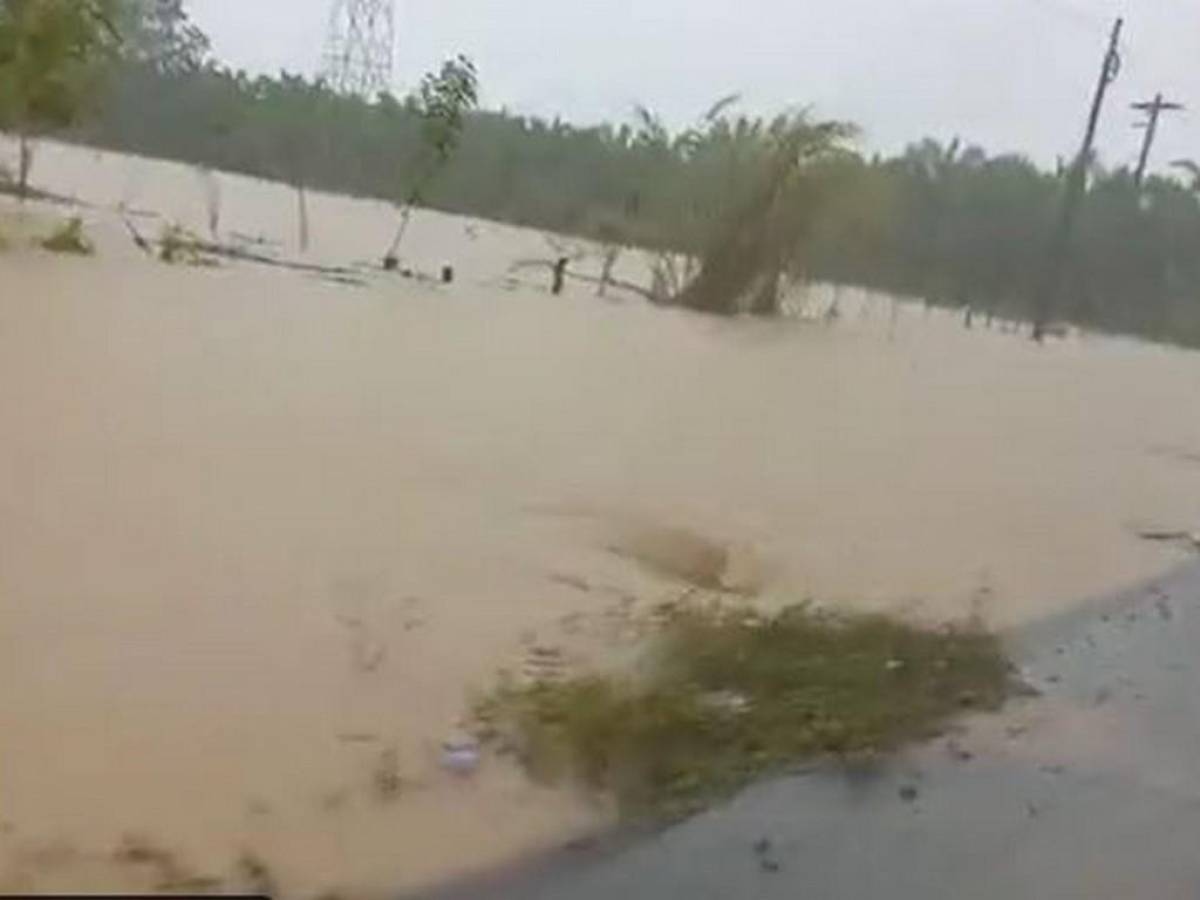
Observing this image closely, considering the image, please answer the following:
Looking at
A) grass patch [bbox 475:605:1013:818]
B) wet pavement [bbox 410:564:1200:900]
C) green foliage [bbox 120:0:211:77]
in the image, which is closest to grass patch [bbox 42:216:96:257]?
grass patch [bbox 475:605:1013:818]

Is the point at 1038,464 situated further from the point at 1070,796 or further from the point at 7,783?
the point at 7,783

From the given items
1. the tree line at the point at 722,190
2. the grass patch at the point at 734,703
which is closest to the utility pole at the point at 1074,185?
the tree line at the point at 722,190

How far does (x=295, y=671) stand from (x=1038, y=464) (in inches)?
367

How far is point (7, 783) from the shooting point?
15.2 ft

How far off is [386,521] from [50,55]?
10830mm

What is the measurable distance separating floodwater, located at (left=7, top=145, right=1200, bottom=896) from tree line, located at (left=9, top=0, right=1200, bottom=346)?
Result: 2.73 metres

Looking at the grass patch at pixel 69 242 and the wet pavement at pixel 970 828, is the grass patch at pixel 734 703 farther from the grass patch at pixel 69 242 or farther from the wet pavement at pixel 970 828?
the grass patch at pixel 69 242

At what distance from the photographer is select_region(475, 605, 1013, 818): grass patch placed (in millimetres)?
5496

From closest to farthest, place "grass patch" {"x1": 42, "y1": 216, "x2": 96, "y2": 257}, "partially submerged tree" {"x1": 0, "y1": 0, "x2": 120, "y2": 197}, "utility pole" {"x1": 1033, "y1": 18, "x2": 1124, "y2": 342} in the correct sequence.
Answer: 1. "grass patch" {"x1": 42, "y1": 216, "x2": 96, "y2": 257}
2. "partially submerged tree" {"x1": 0, "y1": 0, "x2": 120, "y2": 197}
3. "utility pole" {"x1": 1033, "y1": 18, "x2": 1124, "y2": 342}

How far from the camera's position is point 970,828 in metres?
5.31

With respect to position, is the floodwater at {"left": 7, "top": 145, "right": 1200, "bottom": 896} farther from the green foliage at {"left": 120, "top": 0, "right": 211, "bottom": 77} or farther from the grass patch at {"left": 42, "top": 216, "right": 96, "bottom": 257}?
the green foliage at {"left": 120, "top": 0, "right": 211, "bottom": 77}

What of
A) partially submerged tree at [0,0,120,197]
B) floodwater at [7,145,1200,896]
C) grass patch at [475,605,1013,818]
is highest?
partially submerged tree at [0,0,120,197]

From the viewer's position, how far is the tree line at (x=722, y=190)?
22.7 metres

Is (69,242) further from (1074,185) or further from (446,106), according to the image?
(1074,185)
